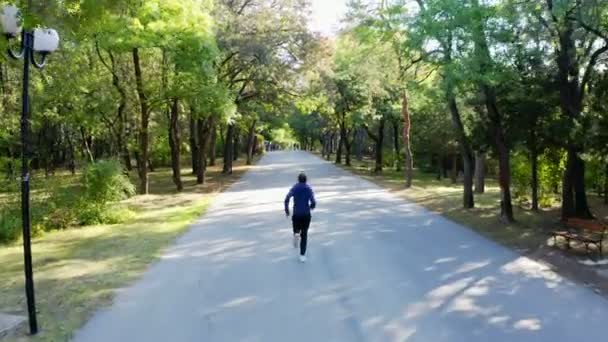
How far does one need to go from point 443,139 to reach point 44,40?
26.8m

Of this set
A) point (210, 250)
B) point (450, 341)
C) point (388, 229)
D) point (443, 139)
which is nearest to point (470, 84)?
point (388, 229)

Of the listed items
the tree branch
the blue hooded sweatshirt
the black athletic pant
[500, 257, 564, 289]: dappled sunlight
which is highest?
the tree branch

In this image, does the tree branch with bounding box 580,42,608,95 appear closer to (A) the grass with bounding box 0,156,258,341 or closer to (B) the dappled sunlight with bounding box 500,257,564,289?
(B) the dappled sunlight with bounding box 500,257,564,289

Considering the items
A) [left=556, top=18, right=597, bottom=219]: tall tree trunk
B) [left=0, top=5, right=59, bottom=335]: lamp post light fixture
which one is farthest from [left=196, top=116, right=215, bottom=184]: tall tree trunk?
[left=0, top=5, right=59, bottom=335]: lamp post light fixture

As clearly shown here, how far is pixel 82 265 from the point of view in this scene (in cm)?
1001

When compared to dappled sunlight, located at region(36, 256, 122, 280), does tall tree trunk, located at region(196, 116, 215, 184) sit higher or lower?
higher

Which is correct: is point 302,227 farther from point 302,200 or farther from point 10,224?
point 10,224

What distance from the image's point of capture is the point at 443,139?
3133 cm

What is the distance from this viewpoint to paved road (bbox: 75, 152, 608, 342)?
644 centimetres

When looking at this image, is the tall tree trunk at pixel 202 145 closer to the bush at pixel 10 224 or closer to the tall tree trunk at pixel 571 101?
the bush at pixel 10 224

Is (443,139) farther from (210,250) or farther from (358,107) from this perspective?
(210,250)

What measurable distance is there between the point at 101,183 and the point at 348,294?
1009cm

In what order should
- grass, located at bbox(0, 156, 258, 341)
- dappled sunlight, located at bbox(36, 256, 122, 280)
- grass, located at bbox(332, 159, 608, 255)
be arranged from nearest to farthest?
grass, located at bbox(0, 156, 258, 341)
dappled sunlight, located at bbox(36, 256, 122, 280)
grass, located at bbox(332, 159, 608, 255)

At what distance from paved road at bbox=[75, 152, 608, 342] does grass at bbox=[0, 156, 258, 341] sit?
386 mm
